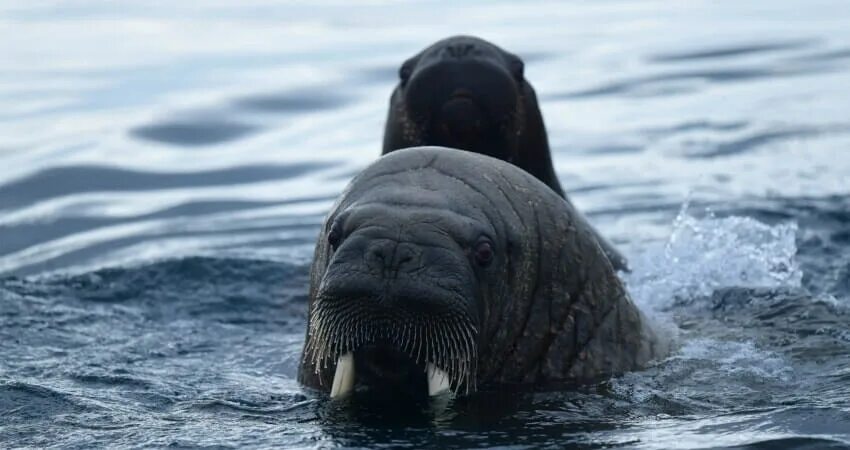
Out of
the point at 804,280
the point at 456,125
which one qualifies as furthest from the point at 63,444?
the point at 804,280

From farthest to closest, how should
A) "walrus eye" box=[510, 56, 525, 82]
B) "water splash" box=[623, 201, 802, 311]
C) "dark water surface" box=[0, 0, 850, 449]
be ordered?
"walrus eye" box=[510, 56, 525, 82], "water splash" box=[623, 201, 802, 311], "dark water surface" box=[0, 0, 850, 449]

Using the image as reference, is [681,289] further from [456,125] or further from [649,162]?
[649,162]

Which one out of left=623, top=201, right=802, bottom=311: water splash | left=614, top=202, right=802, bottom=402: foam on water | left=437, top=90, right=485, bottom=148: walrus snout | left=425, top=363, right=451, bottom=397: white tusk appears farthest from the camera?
left=623, top=201, right=802, bottom=311: water splash

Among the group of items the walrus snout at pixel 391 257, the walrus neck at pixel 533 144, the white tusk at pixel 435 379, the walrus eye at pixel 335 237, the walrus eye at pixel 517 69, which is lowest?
the white tusk at pixel 435 379

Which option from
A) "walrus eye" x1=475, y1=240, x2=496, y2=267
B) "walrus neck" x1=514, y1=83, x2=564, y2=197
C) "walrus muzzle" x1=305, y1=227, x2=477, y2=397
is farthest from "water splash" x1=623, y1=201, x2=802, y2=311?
"walrus muzzle" x1=305, y1=227, x2=477, y2=397

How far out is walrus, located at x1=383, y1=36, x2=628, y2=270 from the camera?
35.8 feet

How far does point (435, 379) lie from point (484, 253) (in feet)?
1.83

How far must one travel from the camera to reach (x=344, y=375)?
7.08 meters

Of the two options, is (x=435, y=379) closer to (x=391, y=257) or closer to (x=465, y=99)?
(x=391, y=257)

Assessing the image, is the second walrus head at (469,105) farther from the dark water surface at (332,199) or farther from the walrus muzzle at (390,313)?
the walrus muzzle at (390,313)

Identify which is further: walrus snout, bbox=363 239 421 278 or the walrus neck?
the walrus neck

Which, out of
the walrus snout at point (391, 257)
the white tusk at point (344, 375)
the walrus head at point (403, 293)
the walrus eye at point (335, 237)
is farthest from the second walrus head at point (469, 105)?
the walrus snout at point (391, 257)

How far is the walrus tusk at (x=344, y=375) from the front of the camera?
277 inches

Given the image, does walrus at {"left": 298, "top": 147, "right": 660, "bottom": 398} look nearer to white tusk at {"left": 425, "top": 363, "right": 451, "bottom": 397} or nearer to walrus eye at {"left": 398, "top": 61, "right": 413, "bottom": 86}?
white tusk at {"left": 425, "top": 363, "right": 451, "bottom": 397}
